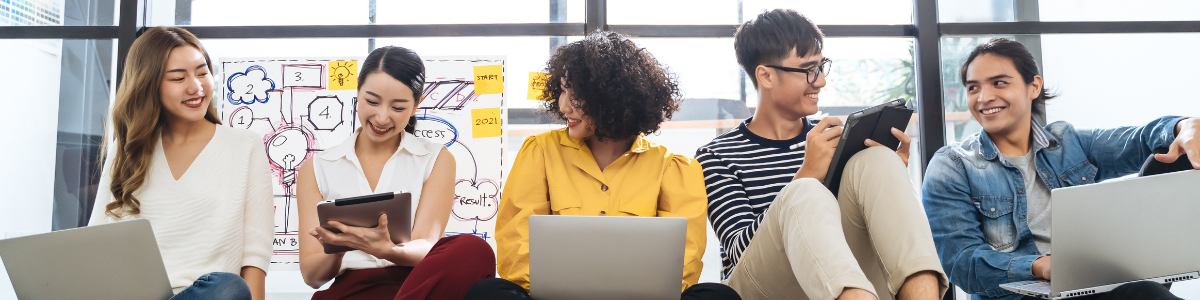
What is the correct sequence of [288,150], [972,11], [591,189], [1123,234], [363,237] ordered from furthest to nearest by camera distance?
[972,11]
[288,150]
[591,189]
[363,237]
[1123,234]

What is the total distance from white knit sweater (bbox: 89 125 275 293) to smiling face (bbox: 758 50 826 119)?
143cm

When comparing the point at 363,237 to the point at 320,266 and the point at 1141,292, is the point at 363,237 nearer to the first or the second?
the point at 320,266

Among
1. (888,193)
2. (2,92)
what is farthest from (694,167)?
(2,92)

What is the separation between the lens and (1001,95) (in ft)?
6.31

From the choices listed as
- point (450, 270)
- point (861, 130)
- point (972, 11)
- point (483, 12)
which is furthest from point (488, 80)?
point (972, 11)

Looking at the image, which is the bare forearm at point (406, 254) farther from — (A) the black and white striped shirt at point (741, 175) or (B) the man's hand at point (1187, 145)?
(B) the man's hand at point (1187, 145)

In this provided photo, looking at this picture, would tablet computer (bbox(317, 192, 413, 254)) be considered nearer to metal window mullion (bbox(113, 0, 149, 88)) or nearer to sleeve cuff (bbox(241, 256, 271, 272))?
sleeve cuff (bbox(241, 256, 271, 272))

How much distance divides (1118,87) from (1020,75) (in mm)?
988

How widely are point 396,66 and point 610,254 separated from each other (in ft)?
3.10

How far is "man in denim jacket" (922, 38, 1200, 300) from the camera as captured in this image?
173cm

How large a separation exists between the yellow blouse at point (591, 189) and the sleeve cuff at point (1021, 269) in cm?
75

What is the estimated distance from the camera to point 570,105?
172 centimetres

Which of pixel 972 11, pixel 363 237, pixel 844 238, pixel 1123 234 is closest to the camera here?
pixel 844 238

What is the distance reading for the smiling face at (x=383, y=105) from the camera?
1.78m
